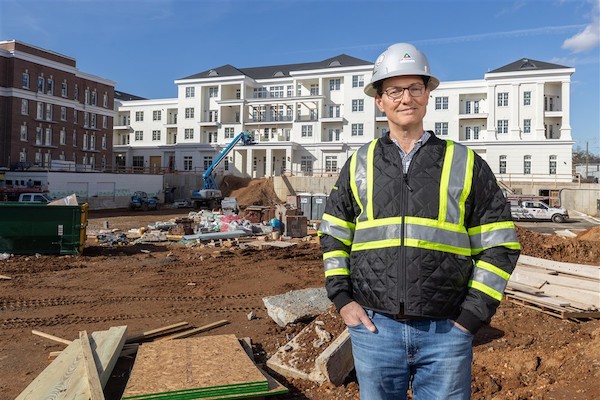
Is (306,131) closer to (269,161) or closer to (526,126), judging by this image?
(269,161)

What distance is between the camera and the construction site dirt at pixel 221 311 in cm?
500

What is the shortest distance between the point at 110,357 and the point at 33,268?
9.27 m

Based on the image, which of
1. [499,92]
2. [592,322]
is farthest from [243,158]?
[592,322]

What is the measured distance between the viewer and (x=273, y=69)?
6819 centimetres

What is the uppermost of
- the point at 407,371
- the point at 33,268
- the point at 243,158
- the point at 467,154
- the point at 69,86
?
the point at 69,86

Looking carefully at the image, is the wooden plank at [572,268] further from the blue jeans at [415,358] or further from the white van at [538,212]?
the white van at [538,212]

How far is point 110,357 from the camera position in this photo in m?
5.36

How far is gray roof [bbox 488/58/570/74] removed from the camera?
5311 centimetres

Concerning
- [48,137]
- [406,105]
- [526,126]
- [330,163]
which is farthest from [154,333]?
[526,126]

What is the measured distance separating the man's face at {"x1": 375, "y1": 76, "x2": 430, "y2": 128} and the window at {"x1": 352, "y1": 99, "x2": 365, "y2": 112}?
56745 mm

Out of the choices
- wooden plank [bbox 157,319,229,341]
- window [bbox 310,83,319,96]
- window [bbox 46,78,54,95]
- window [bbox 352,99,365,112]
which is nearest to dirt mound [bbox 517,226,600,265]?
wooden plank [bbox 157,319,229,341]

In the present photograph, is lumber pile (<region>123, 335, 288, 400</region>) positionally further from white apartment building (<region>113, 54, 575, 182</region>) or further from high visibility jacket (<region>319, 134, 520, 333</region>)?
white apartment building (<region>113, 54, 575, 182</region>)

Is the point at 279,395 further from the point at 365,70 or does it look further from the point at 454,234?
the point at 365,70

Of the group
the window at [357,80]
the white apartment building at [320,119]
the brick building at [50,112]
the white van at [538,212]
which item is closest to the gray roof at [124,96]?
the white apartment building at [320,119]
